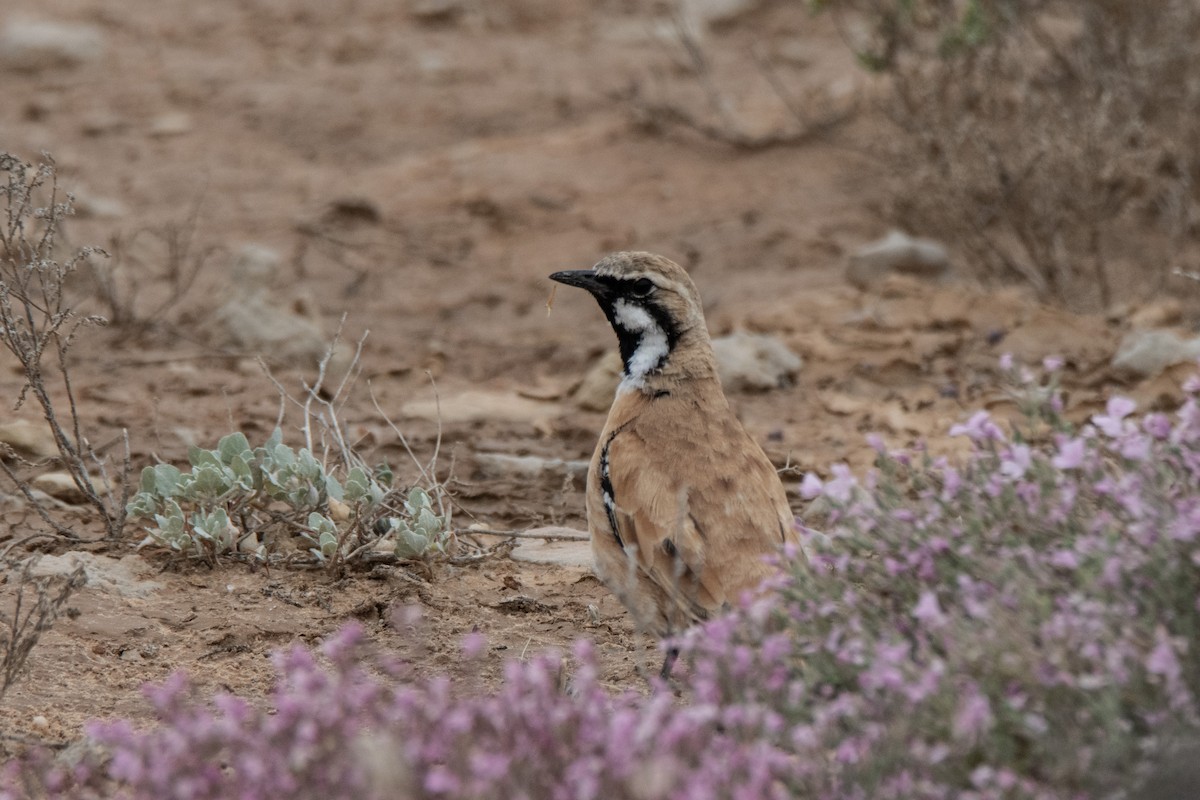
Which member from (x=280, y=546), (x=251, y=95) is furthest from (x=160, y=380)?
(x=251, y=95)

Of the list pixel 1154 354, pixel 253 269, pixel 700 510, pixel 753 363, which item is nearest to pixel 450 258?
pixel 253 269

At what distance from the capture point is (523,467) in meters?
7.45

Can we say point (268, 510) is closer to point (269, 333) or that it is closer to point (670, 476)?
point (670, 476)

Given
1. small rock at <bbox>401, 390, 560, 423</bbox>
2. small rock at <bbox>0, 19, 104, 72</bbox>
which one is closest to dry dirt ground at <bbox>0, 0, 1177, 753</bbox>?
small rock at <bbox>401, 390, 560, 423</bbox>

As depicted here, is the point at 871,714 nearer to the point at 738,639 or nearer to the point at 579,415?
the point at 738,639

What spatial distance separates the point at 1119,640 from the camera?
3.18 metres

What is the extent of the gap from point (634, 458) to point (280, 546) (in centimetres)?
146

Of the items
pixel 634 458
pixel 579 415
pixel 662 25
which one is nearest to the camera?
pixel 634 458

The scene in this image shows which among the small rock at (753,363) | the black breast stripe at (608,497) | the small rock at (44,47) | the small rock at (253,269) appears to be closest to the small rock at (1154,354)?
the small rock at (753,363)

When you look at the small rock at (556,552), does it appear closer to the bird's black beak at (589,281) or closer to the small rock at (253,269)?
the bird's black beak at (589,281)

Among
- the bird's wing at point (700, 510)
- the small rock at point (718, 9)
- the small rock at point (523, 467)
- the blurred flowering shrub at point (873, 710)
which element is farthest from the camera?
the small rock at point (718, 9)

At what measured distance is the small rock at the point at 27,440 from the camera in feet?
22.7

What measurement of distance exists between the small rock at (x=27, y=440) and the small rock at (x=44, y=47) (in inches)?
336

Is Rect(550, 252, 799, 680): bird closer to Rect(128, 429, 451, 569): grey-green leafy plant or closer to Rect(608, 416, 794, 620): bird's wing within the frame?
Rect(608, 416, 794, 620): bird's wing
